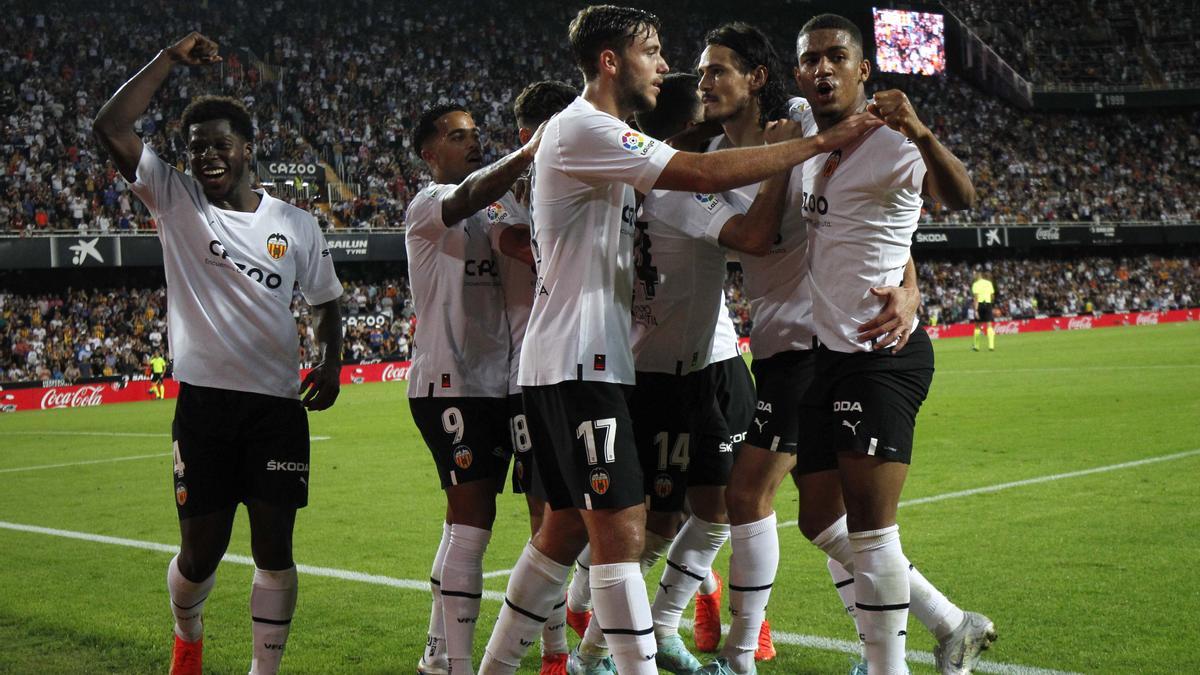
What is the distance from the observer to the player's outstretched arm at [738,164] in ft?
11.8

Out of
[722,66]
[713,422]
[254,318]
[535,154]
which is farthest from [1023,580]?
[254,318]

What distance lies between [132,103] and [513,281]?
5.55ft

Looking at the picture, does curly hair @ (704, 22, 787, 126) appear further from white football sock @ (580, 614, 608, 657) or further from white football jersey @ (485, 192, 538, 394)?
white football sock @ (580, 614, 608, 657)

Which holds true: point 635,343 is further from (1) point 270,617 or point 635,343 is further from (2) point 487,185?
(1) point 270,617

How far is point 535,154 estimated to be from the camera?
3979 mm

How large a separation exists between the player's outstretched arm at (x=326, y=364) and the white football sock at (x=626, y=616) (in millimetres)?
1696

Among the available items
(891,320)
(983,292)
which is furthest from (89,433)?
(983,292)

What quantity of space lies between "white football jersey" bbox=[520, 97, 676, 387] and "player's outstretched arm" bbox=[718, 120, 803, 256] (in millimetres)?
557

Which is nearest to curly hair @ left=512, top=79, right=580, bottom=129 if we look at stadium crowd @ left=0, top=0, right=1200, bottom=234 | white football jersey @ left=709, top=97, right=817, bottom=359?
white football jersey @ left=709, top=97, right=817, bottom=359

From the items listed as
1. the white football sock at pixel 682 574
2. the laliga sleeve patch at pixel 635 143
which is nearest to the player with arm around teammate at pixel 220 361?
the white football sock at pixel 682 574

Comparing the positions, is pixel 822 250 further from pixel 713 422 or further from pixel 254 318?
pixel 254 318

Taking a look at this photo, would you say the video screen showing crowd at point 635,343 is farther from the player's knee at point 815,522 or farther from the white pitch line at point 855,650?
the white pitch line at point 855,650

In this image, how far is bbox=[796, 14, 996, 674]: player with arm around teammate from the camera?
3.93 meters

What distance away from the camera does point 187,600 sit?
4.63 m
